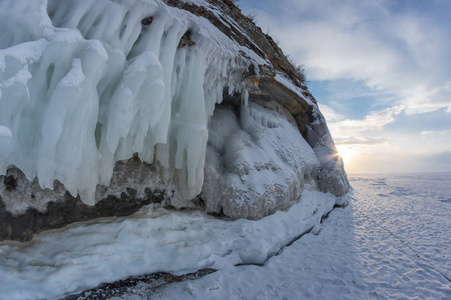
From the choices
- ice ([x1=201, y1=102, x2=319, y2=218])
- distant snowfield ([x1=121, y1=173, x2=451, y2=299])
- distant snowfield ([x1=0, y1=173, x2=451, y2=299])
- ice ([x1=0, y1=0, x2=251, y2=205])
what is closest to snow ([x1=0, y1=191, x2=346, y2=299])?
distant snowfield ([x1=0, y1=173, x2=451, y2=299])

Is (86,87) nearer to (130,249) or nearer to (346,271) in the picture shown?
(130,249)

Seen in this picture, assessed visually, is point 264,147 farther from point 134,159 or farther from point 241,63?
point 134,159

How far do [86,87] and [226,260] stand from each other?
152 inches

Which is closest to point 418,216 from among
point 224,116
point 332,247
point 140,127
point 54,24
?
point 332,247

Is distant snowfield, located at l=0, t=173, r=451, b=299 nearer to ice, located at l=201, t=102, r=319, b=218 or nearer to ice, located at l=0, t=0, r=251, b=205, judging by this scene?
ice, located at l=201, t=102, r=319, b=218

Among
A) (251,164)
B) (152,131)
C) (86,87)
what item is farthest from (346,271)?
(86,87)

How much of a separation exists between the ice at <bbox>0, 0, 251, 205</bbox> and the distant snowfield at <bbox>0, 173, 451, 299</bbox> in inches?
39.0

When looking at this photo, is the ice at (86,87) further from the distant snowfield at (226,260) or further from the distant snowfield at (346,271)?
the distant snowfield at (346,271)

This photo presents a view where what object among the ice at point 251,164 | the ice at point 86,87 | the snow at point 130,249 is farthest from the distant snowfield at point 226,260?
the ice at point 86,87

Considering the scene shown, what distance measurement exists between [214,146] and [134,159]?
2.47 m

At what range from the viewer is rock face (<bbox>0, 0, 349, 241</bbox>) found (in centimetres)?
308

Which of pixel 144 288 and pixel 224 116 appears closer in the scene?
pixel 144 288

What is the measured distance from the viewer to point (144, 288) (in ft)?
11.8

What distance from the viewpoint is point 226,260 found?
14.8 feet
